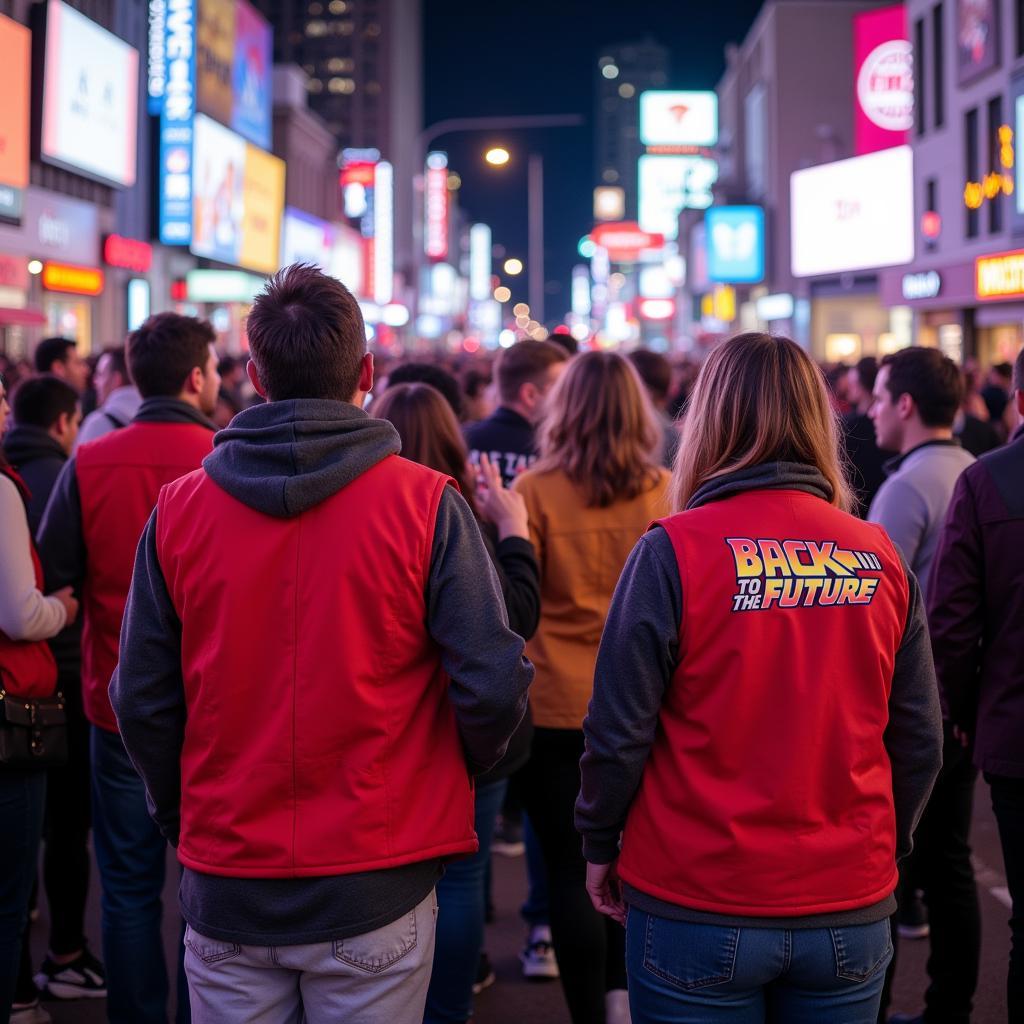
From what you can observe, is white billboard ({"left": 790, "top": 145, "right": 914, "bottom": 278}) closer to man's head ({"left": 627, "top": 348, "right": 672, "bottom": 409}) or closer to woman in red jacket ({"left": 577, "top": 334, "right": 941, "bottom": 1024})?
man's head ({"left": 627, "top": 348, "right": 672, "bottom": 409})

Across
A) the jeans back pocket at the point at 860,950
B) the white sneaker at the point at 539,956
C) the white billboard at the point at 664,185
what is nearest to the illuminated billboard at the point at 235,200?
the white sneaker at the point at 539,956

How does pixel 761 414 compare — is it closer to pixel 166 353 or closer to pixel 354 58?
pixel 166 353

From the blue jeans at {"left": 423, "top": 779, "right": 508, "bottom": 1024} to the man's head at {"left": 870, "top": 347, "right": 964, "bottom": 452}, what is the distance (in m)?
2.06

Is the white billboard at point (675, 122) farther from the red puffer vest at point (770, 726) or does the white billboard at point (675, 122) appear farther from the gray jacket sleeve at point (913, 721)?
the red puffer vest at point (770, 726)

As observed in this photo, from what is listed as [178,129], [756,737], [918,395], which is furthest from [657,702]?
[178,129]

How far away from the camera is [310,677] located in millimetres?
2861

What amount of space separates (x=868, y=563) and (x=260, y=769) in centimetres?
134

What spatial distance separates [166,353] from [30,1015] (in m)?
2.56

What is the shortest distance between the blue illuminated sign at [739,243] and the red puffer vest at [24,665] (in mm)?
61469

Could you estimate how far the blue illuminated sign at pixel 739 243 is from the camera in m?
63.8

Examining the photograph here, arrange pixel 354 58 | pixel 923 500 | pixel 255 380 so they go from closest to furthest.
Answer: pixel 255 380 < pixel 923 500 < pixel 354 58

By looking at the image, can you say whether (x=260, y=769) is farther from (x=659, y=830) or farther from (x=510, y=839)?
(x=510, y=839)

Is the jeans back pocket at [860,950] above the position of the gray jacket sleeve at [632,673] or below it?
below

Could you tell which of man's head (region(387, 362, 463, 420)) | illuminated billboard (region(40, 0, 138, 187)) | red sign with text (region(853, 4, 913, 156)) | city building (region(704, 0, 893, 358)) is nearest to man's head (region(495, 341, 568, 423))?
man's head (region(387, 362, 463, 420))
